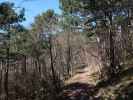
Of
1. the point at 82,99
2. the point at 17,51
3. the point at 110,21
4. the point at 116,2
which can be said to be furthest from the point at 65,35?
the point at 82,99

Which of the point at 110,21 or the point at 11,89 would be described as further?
the point at 11,89

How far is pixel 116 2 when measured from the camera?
2477 centimetres

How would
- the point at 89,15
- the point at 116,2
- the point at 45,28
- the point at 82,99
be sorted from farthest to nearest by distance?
the point at 45,28
the point at 89,15
the point at 116,2
the point at 82,99

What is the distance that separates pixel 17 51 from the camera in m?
46.0

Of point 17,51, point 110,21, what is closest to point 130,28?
point 110,21

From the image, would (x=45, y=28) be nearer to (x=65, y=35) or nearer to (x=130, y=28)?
(x=65, y=35)

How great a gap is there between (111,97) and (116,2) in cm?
919

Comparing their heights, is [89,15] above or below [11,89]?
above

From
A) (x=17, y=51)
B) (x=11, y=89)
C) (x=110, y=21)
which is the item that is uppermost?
(x=110, y=21)

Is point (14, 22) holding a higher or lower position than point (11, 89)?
higher

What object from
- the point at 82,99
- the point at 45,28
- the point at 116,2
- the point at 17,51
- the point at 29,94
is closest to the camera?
the point at 82,99

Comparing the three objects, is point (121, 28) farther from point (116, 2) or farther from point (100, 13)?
point (116, 2)

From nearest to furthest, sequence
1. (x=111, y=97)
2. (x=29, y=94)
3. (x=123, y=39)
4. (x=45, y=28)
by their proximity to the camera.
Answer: (x=111, y=97) < (x=29, y=94) < (x=123, y=39) < (x=45, y=28)

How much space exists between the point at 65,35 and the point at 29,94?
19.4 m
